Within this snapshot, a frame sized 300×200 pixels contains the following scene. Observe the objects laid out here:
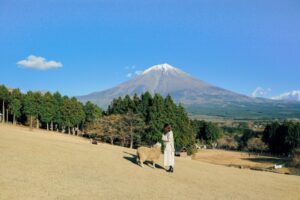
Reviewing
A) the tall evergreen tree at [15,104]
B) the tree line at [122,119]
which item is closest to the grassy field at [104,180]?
the tree line at [122,119]

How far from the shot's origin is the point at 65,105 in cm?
6500

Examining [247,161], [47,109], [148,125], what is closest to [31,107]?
[47,109]

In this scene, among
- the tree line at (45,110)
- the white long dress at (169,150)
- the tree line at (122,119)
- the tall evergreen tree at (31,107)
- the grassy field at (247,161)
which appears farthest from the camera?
the tree line at (45,110)

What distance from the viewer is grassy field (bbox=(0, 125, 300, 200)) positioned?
405 inches

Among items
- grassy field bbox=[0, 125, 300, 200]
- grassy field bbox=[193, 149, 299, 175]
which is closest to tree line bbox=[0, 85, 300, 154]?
grassy field bbox=[193, 149, 299, 175]

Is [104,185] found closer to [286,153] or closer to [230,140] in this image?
[286,153]

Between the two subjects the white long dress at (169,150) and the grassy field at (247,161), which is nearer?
the white long dress at (169,150)

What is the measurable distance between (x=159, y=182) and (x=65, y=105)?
5385 cm

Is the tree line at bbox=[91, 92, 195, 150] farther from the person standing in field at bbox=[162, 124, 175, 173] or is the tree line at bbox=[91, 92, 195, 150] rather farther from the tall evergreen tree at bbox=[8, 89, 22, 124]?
the person standing in field at bbox=[162, 124, 175, 173]

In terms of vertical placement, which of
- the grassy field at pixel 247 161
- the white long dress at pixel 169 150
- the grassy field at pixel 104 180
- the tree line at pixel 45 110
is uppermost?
the tree line at pixel 45 110

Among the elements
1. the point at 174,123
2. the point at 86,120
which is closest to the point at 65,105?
the point at 86,120

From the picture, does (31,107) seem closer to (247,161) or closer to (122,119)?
(122,119)

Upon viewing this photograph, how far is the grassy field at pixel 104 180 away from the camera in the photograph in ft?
33.7

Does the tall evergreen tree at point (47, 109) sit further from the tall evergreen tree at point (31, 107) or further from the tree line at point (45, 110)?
the tall evergreen tree at point (31, 107)
